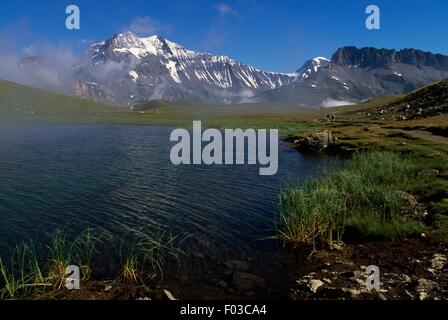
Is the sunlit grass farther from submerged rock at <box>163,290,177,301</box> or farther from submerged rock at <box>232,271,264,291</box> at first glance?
submerged rock at <box>163,290,177,301</box>

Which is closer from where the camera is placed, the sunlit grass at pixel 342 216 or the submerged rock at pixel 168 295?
the submerged rock at pixel 168 295

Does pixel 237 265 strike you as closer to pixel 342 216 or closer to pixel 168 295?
pixel 168 295

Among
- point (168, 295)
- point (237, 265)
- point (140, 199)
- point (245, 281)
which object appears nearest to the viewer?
point (168, 295)

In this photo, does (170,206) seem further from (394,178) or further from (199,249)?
(394,178)

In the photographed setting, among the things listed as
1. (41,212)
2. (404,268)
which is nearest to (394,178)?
(404,268)

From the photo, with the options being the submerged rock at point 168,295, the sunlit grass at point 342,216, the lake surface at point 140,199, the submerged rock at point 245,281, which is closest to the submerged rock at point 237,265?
the submerged rock at point 245,281

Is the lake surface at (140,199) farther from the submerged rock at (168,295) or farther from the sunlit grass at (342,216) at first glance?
the submerged rock at (168,295)

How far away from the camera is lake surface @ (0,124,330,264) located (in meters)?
26.3

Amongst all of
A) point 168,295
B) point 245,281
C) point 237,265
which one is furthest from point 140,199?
point 168,295

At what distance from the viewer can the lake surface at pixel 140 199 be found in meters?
26.3

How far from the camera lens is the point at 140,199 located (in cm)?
3556

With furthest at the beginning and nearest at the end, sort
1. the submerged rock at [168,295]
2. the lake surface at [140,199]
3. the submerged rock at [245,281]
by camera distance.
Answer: the lake surface at [140,199], the submerged rock at [245,281], the submerged rock at [168,295]

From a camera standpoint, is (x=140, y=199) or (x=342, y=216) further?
(x=140, y=199)

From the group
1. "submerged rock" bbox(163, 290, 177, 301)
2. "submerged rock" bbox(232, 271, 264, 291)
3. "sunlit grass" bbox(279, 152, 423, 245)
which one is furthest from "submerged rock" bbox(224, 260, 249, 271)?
"submerged rock" bbox(163, 290, 177, 301)
